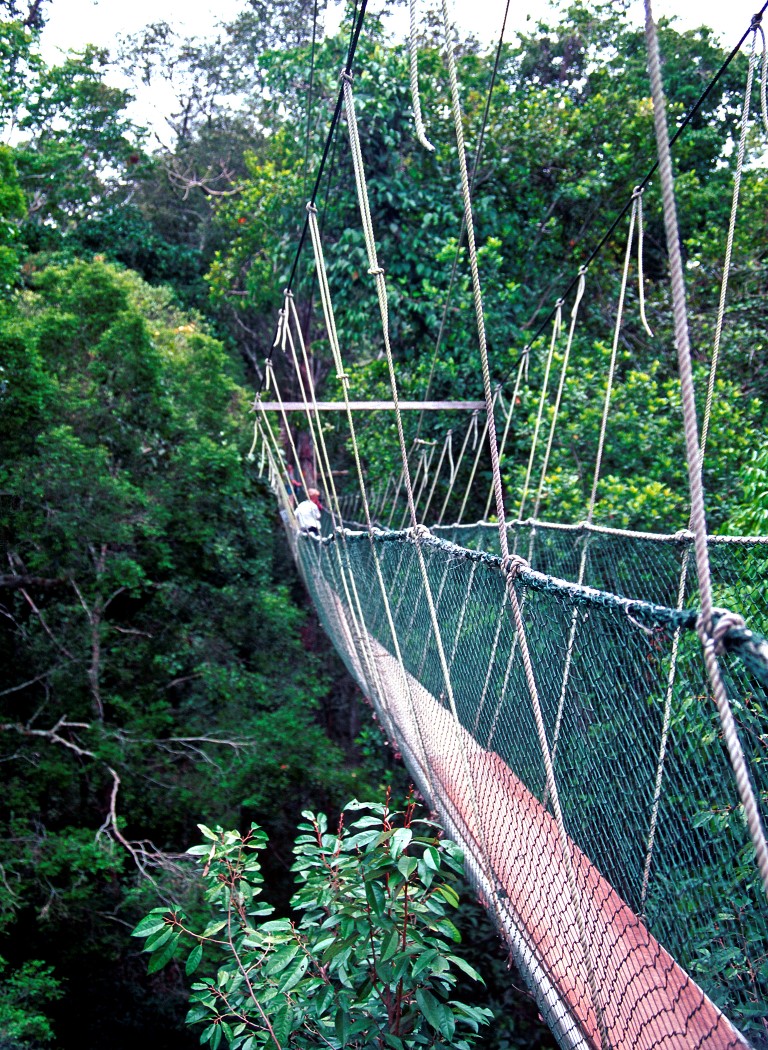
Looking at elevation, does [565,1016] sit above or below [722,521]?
above

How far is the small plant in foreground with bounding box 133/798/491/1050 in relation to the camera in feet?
4.57

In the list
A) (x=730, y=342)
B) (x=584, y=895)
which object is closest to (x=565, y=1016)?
(x=584, y=895)

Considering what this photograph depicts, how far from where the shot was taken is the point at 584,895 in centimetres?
131

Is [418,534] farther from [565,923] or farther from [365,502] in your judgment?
[565,923]

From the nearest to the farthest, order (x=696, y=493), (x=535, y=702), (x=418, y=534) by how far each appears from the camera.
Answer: (x=696, y=493)
(x=535, y=702)
(x=418, y=534)

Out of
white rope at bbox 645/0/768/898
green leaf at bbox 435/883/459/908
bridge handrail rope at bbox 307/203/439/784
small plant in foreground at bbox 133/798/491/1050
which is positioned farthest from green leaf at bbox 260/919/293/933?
white rope at bbox 645/0/768/898

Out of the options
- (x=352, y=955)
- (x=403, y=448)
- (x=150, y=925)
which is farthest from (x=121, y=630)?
(x=352, y=955)

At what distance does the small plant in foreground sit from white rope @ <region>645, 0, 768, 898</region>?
761mm

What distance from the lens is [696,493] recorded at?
2.27ft

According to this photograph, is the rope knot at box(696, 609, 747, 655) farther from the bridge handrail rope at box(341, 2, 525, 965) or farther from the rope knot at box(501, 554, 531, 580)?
the bridge handrail rope at box(341, 2, 525, 965)

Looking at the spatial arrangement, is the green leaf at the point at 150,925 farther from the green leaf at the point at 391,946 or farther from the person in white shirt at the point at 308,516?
the person in white shirt at the point at 308,516

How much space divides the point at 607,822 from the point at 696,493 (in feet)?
2.37

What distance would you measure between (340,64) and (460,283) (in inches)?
73.0

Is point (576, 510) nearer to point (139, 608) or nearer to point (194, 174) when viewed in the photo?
point (139, 608)
